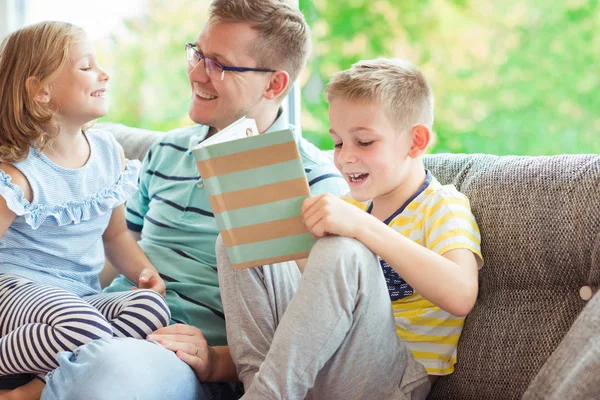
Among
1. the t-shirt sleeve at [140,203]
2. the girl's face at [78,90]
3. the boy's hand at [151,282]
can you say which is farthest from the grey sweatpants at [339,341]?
the t-shirt sleeve at [140,203]

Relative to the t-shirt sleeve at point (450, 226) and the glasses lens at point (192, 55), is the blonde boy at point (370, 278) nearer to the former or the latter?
the t-shirt sleeve at point (450, 226)

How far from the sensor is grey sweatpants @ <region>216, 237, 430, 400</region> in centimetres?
114

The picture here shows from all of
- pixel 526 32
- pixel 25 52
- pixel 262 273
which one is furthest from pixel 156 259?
pixel 526 32

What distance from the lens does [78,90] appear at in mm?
1636

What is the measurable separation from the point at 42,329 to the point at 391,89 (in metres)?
0.84

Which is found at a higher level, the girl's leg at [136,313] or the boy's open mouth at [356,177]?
the boy's open mouth at [356,177]

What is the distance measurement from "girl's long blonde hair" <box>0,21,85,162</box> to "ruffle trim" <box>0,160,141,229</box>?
0.38 feet

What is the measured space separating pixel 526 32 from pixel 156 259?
2212 millimetres

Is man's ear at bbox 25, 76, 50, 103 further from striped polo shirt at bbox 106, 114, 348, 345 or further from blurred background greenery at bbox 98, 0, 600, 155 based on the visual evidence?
blurred background greenery at bbox 98, 0, 600, 155

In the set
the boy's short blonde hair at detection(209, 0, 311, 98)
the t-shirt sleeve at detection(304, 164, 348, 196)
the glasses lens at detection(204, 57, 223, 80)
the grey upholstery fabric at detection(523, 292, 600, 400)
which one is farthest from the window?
the grey upholstery fabric at detection(523, 292, 600, 400)

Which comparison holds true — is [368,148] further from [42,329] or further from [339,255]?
[42,329]

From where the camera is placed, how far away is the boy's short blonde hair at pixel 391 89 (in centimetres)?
140

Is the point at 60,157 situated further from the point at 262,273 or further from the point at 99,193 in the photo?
the point at 262,273

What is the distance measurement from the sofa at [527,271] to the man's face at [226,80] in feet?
2.18
